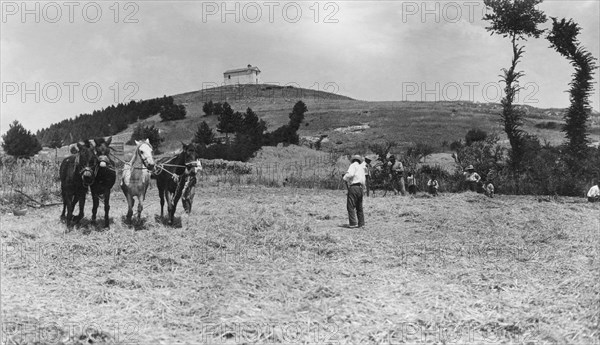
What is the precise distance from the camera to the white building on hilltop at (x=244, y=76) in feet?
364

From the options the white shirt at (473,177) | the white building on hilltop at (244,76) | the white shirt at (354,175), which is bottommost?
the white shirt at (473,177)

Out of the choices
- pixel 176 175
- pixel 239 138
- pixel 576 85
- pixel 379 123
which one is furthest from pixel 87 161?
pixel 379 123

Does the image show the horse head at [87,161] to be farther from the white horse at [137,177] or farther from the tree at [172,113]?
the tree at [172,113]

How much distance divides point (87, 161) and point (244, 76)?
105 meters

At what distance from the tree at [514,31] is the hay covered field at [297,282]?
11.1 metres

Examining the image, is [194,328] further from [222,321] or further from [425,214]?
[425,214]

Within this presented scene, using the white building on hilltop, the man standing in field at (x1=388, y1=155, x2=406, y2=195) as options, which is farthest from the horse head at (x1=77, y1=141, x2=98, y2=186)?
the white building on hilltop

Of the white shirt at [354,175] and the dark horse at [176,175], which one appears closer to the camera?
the dark horse at [176,175]

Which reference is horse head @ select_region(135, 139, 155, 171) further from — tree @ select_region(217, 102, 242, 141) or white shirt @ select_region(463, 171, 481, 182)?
tree @ select_region(217, 102, 242, 141)

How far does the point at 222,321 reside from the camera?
A: 5.30m

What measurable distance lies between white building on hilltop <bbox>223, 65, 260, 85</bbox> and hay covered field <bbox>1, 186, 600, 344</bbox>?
10171cm

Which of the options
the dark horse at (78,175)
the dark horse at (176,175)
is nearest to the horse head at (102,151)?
the dark horse at (78,175)

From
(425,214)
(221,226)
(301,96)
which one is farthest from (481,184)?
(301,96)

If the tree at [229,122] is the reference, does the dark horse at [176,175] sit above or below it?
below
